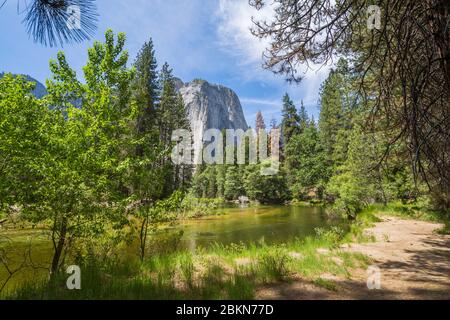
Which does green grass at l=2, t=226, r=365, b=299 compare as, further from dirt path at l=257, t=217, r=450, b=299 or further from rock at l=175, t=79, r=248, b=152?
rock at l=175, t=79, r=248, b=152

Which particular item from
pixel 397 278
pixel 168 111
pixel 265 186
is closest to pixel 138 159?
pixel 397 278

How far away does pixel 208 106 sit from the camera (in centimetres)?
12838

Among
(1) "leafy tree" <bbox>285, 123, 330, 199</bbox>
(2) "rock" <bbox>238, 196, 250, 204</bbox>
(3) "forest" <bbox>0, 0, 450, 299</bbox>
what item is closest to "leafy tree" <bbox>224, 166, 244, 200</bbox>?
(2) "rock" <bbox>238, 196, 250, 204</bbox>

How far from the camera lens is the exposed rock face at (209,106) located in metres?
124

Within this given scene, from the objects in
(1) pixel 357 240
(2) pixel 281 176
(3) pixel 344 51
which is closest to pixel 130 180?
(3) pixel 344 51

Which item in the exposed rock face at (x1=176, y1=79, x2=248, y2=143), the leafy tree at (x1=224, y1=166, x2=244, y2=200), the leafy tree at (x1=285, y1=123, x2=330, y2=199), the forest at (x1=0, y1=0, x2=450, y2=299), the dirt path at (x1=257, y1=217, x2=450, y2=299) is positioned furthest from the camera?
the exposed rock face at (x1=176, y1=79, x2=248, y2=143)

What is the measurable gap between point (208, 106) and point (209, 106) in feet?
2.85

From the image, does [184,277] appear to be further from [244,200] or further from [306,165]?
[244,200]

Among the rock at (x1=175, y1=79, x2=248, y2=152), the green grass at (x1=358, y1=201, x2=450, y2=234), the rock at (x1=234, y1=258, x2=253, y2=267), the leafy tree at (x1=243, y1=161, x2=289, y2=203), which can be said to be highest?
the rock at (x1=175, y1=79, x2=248, y2=152)

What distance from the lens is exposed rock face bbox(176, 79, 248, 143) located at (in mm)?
123500

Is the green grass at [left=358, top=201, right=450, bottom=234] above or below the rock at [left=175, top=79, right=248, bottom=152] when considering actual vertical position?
below

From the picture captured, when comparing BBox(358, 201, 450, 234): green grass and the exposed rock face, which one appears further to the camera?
the exposed rock face

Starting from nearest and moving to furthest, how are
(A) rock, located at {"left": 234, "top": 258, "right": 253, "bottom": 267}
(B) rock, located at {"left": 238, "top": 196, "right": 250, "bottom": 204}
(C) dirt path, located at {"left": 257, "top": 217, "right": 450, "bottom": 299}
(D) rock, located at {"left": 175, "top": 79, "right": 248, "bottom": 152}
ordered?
(C) dirt path, located at {"left": 257, "top": 217, "right": 450, "bottom": 299}
(A) rock, located at {"left": 234, "top": 258, "right": 253, "bottom": 267}
(B) rock, located at {"left": 238, "top": 196, "right": 250, "bottom": 204}
(D) rock, located at {"left": 175, "top": 79, "right": 248, "bottom": 152}

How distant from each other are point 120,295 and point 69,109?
5.42 m
